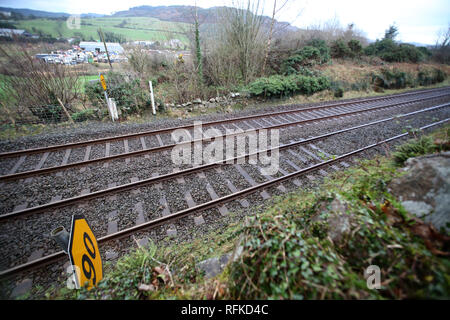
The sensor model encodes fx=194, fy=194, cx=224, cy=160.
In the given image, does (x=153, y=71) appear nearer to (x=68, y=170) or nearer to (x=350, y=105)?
(x=68, y=170)

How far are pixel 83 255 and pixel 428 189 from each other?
168 inches

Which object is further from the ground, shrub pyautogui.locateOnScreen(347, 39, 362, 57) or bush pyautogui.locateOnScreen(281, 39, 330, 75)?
shrub pyautogui.locateOnScreen(347, 39, 362, 57)

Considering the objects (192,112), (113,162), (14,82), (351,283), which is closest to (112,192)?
(113,162)

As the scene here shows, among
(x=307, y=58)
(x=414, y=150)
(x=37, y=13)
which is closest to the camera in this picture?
(x=414, y=150)

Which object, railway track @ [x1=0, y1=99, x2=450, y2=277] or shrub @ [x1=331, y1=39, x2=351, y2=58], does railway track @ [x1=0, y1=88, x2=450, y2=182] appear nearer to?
railway track @ [x1=0, y1=99, x2=450, y2=277]

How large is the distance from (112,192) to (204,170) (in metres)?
2.29

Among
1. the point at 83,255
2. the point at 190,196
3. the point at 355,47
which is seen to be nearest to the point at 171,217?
the point at 190,196

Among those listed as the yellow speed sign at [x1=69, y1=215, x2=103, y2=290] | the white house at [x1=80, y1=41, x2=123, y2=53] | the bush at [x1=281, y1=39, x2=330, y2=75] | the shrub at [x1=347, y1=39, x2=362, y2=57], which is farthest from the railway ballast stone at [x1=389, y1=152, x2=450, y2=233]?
the shrub at [x1=347, y1=39, x2=362, y2=57]

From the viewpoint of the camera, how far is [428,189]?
241 cm

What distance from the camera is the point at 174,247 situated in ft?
11.4

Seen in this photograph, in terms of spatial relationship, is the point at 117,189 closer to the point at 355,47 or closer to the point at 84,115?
the point at 84,115

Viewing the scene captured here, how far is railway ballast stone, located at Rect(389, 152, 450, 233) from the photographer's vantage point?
2.15 metres

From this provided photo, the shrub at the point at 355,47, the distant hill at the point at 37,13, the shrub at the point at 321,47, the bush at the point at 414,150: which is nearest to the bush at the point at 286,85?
the shrub at the point at 321,47

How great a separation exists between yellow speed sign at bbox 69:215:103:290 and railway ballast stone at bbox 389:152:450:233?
3837 millimetres
